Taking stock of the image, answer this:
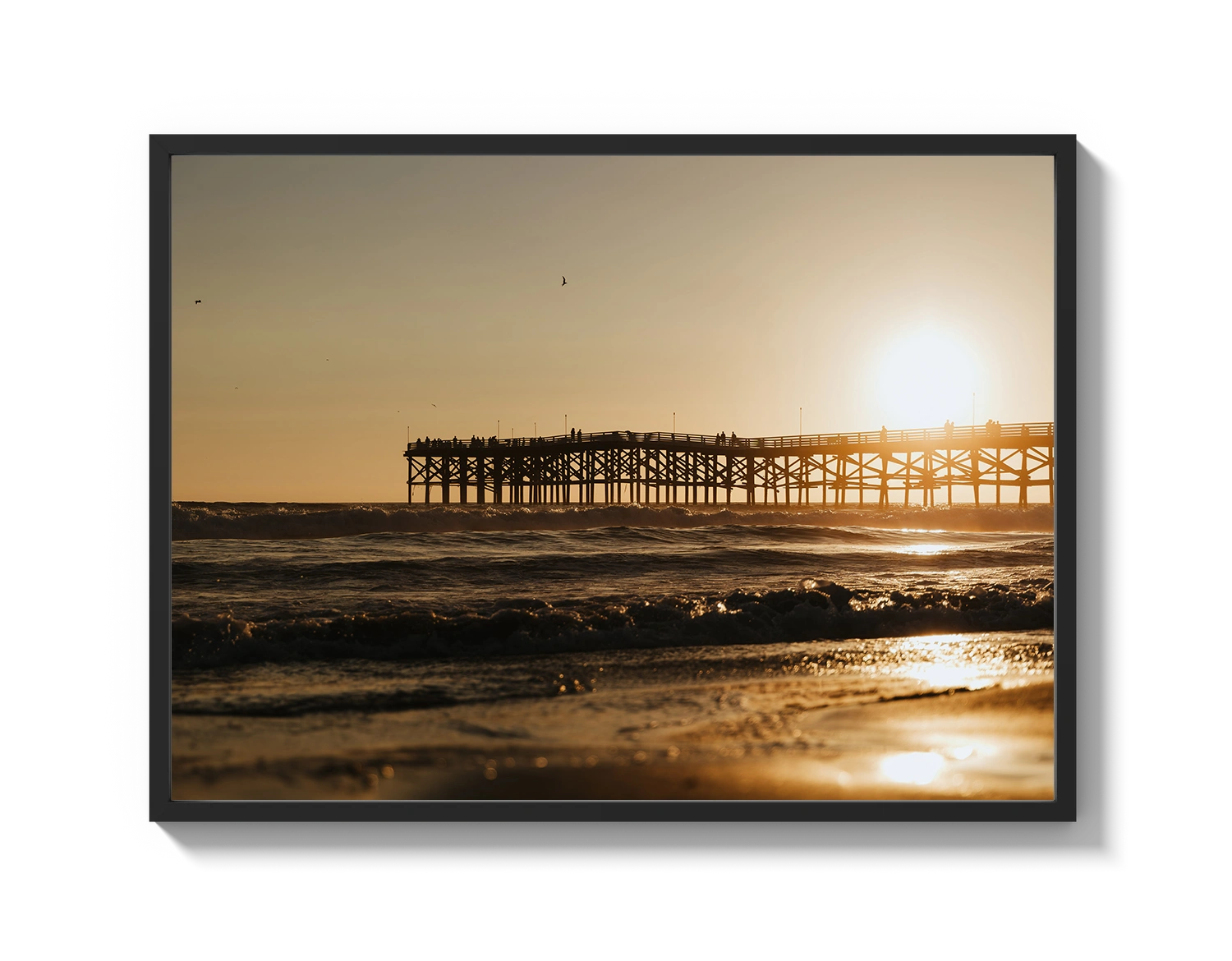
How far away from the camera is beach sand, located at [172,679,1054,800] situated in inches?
154

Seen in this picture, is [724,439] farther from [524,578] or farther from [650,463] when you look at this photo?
[524,578]

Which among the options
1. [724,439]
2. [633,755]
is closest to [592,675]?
[633,755]

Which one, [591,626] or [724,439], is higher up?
[724,439]

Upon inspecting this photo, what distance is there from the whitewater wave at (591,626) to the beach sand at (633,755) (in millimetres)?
1523


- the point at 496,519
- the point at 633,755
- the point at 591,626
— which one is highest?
the point at 496,519

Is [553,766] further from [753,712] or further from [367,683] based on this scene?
[367,683]

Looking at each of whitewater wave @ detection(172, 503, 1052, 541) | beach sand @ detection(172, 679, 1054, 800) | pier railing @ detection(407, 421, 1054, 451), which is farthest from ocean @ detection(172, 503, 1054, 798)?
pier railing @ detection(407, 421, 1054, 451)

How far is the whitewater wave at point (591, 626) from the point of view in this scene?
254 inches

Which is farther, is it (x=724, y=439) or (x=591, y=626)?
(x=724, y=439)

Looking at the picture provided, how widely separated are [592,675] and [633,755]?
155 cm

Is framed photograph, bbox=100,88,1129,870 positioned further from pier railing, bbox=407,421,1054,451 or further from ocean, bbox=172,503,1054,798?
pier railing, bbox=407,421,1054,451

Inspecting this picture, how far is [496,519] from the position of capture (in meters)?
20.3
